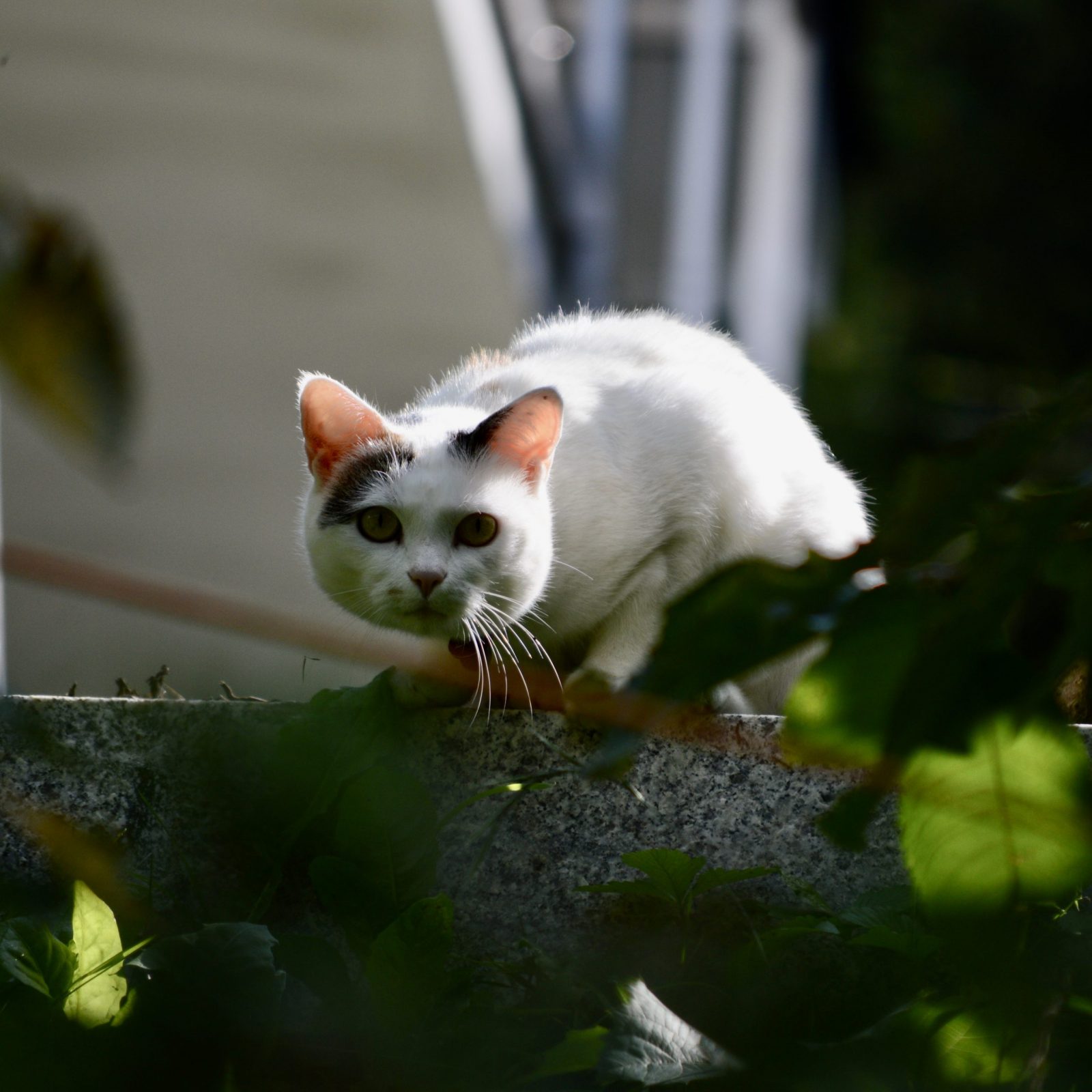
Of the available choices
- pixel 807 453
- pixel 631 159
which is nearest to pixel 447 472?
pixel 807 453

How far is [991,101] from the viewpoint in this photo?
13438 millimetres

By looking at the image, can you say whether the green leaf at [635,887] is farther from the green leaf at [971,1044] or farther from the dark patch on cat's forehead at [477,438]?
the dark patch on cat's forehead at [477,438]

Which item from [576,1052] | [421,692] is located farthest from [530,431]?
[576,1052]

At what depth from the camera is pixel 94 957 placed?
103 cm

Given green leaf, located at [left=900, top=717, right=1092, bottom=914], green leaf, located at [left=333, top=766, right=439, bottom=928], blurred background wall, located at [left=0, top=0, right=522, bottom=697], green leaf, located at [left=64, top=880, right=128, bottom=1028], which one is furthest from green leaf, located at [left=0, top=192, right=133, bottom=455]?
blurred background wall, located at [left=0, top=0, right=522, bottom=697]

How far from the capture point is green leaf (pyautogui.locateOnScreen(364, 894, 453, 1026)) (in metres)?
1.03

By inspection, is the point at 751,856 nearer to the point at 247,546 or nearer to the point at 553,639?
the point at 553,639

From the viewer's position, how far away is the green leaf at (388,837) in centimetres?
94

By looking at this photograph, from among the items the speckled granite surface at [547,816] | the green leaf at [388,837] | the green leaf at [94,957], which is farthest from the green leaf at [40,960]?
the speckled granite surface at [547,816]

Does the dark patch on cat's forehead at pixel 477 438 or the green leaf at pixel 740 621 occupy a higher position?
the green leaf at pixel 740 621

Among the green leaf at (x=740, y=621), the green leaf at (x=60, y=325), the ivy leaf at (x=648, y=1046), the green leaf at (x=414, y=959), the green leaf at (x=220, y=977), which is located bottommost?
the green leaf at (x=414, y=959)

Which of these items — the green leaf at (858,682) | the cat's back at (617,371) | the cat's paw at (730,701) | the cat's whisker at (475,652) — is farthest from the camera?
the cat's back at (617,371)

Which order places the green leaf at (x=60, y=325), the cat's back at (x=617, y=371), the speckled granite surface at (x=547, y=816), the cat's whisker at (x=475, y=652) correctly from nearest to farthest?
the green leaf at (x=60, y=325) < the speckled granite surface at (x=547, y=816) < the cat's whisker at (x=475, y=652) < the cat's back at (x=617, y=371)

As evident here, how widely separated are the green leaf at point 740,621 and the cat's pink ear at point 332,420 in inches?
63.4
